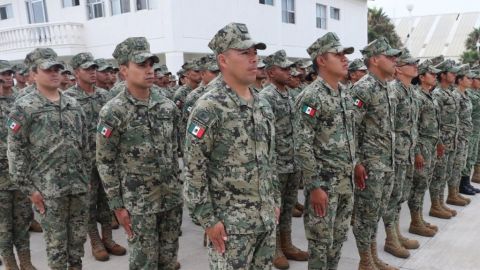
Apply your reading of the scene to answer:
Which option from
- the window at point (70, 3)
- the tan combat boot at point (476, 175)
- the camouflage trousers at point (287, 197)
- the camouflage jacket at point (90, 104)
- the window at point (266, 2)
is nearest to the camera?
the camouflage trousers at point (287, 197)

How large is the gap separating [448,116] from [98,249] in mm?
4885

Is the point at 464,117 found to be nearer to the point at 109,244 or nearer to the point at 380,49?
the point at 380,49

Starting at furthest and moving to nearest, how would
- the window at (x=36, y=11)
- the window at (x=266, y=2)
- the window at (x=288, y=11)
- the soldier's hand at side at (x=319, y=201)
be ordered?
the window at (x=288, y=11), the window at (x=36, y=11), the window at (x=266, y=2), the soldier's hand at side at (x=319, y=201)

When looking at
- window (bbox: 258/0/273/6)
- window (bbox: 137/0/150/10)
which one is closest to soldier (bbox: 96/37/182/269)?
window (bbox: 137/0/150/10)

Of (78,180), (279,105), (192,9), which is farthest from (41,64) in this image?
(192,9)

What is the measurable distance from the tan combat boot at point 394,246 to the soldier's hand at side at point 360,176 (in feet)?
3.02

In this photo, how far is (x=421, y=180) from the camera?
4.95m

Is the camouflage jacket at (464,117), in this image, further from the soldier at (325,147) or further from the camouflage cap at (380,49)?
the soldier at (325,147)

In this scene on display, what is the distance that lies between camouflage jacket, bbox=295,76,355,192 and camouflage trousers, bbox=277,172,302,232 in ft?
3.80

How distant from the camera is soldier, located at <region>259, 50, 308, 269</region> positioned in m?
4.36

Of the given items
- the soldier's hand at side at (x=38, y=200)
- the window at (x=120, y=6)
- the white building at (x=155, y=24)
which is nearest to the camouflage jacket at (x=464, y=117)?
the soldier's hand at side at (x=38, y=200)

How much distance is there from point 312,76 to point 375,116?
3793 mm

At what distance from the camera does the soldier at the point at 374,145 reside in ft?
12.4

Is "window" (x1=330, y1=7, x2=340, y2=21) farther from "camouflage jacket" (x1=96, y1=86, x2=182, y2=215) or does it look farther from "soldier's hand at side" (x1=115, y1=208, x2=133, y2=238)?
"soldier's hand at side" (x1=115, y1=208, x2=133, y2=238)
